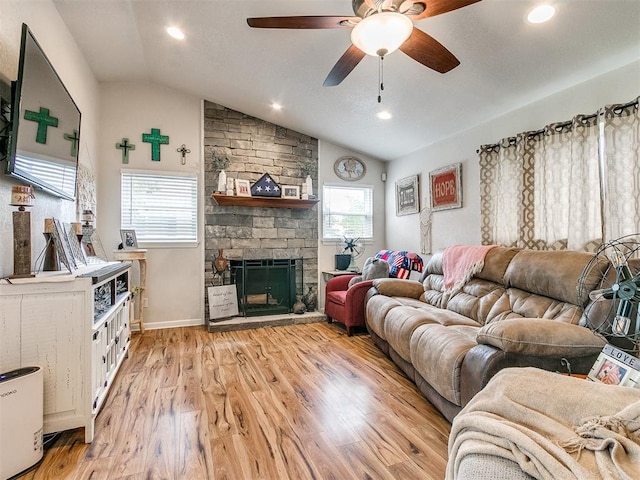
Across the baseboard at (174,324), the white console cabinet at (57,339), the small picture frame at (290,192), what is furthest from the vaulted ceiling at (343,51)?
the baseboard at (174,324)

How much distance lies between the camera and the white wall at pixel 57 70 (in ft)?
5.76

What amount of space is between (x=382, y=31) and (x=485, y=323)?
83.9 inches

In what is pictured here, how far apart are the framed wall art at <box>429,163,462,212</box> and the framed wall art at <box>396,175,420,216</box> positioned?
0.32 m

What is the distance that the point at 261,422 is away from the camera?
1908 millimetres

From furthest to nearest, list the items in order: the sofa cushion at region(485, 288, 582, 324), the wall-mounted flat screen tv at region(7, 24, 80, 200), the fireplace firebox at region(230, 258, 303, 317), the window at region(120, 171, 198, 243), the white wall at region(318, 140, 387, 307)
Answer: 1. the white wall at region(318, 140, 387, 307)
2. the fireplace firebox at region(230, 258, 303, 317)
3. the window at region(120, 171, 198, 243)
4. the sofa cushion at region(485, 288, 582, 324)
5. the wall-mounted flat screen tv at region(7, 24, 80, 200)

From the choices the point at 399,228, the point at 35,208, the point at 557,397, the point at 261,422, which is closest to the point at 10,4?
the point at 35,208

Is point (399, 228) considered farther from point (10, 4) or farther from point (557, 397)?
point (10, 4)

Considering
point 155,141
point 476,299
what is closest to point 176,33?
point 155,141

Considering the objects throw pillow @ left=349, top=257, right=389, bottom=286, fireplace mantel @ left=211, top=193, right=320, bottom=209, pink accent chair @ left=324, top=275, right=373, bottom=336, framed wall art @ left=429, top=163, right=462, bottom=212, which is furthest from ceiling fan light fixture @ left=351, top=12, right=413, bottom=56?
fireplace mantel @ left=211, top=193, right=320, bottom=209

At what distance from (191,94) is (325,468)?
4.36 metres

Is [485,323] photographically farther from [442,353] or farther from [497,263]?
[442,353]

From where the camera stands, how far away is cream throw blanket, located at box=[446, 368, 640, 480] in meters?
0.73

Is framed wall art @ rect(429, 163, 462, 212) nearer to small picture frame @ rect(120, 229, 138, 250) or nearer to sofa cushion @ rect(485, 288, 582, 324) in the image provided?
sofa cushion @ rect(485, 288, 582, 324)

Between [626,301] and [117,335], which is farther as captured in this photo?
[117,335]
